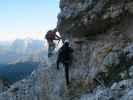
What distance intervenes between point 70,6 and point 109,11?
16.3ft

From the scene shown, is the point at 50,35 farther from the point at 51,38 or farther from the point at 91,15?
the point at 91,15

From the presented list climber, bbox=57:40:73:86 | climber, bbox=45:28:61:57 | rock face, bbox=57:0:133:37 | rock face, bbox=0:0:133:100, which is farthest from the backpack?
climber, bbox=57:40:73:86

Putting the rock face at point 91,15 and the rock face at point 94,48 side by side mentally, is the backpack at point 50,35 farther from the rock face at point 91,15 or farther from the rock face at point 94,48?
the rock face at point 91,15

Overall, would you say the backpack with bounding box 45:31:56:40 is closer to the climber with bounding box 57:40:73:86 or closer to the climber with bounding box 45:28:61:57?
the climber with bounding box 45:28:61:57

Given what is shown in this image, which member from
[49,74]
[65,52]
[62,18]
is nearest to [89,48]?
[65,52]

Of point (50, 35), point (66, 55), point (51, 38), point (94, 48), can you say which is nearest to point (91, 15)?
point (94, 48)

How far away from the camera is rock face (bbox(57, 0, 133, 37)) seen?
1160 inches

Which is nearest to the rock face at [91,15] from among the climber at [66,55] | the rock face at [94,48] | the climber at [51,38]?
the rock face at [94,48]

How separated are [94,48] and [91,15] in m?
2.48

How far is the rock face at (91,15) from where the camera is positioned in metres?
29.5

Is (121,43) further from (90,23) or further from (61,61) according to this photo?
(61,61)

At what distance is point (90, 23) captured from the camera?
Answer: 103 feet

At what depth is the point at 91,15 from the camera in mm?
30969

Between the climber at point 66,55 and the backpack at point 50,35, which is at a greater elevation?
the backpack at point 50,35
